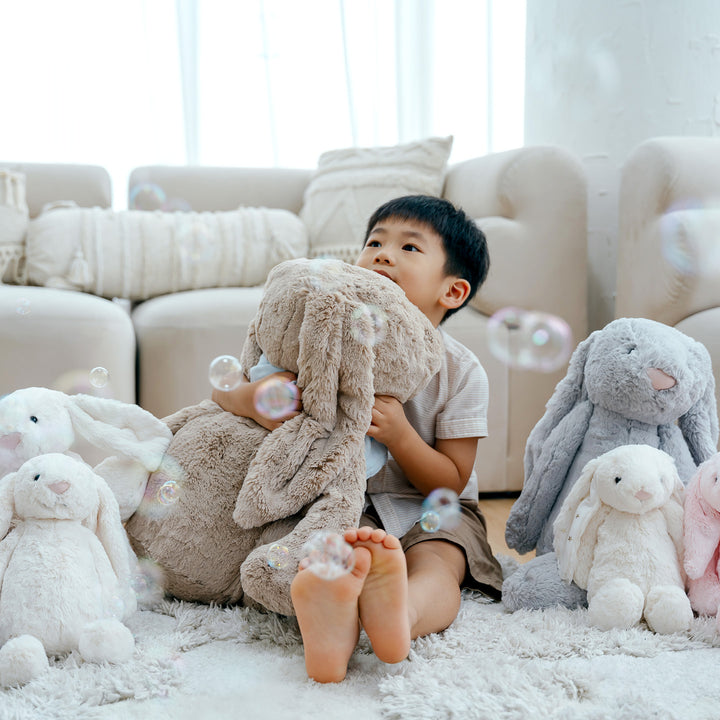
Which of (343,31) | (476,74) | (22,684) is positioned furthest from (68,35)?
(22,684)

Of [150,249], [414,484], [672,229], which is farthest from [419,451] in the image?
[150,249]

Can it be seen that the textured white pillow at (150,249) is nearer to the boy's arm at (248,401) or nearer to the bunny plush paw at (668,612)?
the boy's arm at (248,401)

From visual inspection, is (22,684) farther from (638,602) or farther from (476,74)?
(476,74)

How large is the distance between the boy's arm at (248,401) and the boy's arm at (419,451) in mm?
115

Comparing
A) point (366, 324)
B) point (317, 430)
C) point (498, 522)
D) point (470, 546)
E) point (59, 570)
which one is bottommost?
point (498, 522)

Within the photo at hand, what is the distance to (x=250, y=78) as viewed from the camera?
255 cm

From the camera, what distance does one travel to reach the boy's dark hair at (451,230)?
1.11 metres

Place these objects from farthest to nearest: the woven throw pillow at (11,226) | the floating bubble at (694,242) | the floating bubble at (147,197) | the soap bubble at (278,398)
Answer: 1. the floating bubble at (147,197)
2. the woven throw pillow at (11,226)
3. the floating bubble at (694,242)
4. the soap bubble at (278,398)

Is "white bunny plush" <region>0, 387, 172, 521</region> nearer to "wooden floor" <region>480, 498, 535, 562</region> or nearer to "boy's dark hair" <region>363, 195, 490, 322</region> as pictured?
"boy's dark hair" <region>363, 195, 490, 322</region>

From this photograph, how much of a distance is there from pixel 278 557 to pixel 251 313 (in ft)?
2.95

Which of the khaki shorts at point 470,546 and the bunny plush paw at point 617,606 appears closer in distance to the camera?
the bunny plush paw at point 617,606

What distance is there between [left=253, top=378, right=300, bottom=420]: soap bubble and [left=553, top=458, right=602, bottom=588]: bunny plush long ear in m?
0.36

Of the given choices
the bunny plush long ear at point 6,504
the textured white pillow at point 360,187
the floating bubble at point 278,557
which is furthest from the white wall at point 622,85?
the bunny plush long ear at point 6,504

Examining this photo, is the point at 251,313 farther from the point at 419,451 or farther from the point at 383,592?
the point at 383,592
